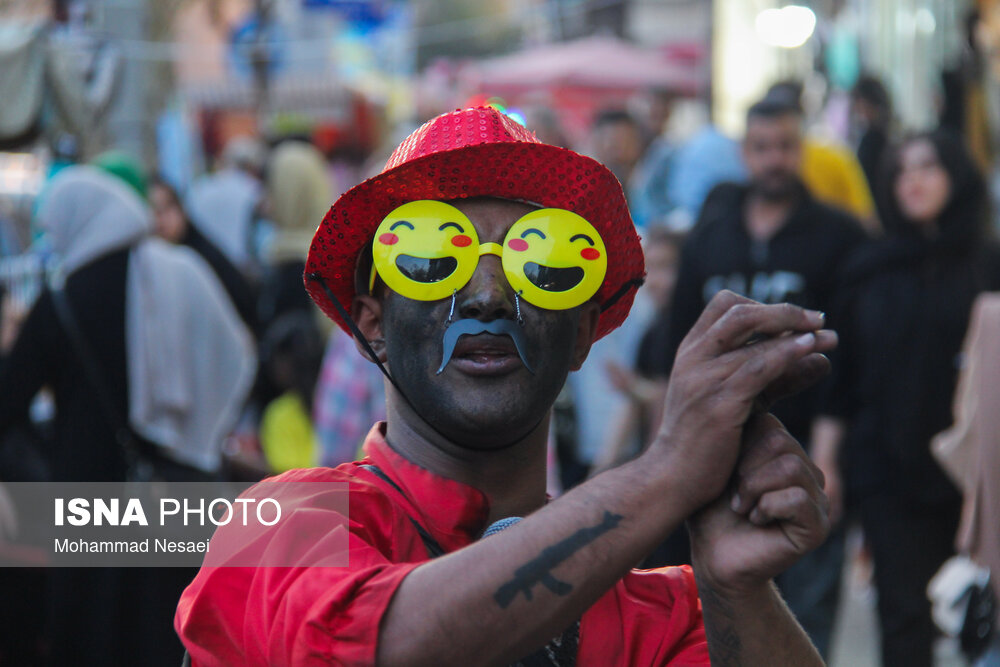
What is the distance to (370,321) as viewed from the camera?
2311 millimetres

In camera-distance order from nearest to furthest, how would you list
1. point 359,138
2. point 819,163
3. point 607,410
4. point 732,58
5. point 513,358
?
1. point 513,358
2. point 607,410
3. point 819,163
4. point 732,58
5. point 359,138

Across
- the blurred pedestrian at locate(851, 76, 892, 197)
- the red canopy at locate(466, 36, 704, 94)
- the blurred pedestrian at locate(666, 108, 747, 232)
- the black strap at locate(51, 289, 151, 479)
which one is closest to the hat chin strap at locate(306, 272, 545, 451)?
the black strap at locate(51, 289, 151, 479)

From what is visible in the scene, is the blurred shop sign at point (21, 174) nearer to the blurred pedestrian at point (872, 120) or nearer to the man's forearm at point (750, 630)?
the blurred pedestrian at point (872, 120)

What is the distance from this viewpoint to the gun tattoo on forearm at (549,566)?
5.25ft

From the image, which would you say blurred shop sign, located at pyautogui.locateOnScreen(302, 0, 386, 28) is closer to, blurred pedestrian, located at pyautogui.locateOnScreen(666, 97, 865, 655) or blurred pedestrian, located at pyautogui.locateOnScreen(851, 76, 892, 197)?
blurred pedestrian, located at pyautogui.locateOnScreen(851, 76, 892, 197)

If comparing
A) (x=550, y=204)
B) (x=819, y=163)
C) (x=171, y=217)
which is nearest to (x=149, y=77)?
(x=171, y=217)

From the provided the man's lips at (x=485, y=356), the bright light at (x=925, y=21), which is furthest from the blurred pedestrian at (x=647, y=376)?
the bright light at (x=925, y=21)

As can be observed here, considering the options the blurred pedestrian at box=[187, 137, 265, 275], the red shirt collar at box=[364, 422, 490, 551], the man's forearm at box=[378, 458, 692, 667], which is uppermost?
the man's forearm at box=[378, 458, 692, 667]

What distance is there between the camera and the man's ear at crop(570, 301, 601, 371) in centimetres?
231

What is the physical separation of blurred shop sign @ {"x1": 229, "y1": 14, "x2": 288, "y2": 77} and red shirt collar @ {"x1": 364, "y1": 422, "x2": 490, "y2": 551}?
65.9 ft

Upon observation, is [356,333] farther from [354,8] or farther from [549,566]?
[354,8]

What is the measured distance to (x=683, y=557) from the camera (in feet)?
18.2

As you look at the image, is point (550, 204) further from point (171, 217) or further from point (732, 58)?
point (732, 58)

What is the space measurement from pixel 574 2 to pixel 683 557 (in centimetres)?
2156
